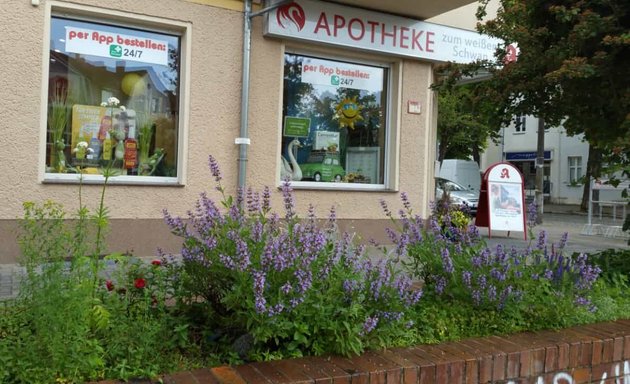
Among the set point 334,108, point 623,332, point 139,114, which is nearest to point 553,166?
point 334,108

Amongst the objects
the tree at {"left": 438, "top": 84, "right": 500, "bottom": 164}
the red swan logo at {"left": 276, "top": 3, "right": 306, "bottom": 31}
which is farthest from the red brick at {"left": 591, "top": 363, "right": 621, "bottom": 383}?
the tree at {"left": 438, "top": 84, "right": 500, "bottom": 164}

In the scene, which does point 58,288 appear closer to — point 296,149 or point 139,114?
point 139,114

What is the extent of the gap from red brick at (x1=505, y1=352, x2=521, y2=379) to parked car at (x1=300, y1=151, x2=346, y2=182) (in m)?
6.78

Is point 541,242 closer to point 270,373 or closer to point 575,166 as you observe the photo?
point 270,373

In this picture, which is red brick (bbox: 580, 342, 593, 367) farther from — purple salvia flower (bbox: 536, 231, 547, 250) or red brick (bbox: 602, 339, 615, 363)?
purple salvia flower (bbox: 536, 231, 547, 250)

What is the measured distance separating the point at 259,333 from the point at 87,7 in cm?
614

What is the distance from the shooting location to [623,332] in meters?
3.16

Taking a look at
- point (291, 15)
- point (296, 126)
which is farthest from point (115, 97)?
point (296, 126)

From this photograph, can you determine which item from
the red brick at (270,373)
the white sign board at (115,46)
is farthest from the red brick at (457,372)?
the white sign board at (115,46)

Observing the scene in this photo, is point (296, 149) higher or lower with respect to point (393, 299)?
higher

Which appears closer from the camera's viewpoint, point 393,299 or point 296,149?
point 393,299

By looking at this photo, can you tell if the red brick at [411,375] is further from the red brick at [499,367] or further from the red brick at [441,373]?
the red brick at [499,367]

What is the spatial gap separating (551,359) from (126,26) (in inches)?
267

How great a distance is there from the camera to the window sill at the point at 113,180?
714 cm
